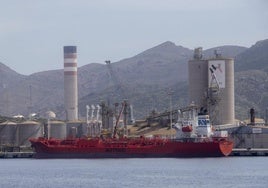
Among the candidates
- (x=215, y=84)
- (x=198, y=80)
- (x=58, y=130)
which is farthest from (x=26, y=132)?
(x=215, y=84)

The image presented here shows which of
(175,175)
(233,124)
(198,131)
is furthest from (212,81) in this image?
(175,175)

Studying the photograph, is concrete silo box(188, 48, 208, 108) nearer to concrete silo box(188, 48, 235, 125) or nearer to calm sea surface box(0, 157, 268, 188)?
concrete silo box(188, 48, 235, 125)

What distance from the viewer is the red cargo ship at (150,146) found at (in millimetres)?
129875

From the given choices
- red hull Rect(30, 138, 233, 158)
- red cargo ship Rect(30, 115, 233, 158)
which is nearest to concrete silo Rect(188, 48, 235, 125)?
red cargo ship Rect(30, 115, 233, 158)

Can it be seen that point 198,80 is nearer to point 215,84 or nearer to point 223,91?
point 215,84

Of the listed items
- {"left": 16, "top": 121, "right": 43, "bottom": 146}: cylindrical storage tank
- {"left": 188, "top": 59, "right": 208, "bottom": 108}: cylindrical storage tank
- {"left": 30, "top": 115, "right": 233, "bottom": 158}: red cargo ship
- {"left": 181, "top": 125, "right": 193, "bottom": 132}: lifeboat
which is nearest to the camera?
{"left": 30, "top": 115, "right": 233, "bottom": 158}: red cargo ship

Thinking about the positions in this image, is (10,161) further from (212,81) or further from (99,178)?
(99,178)

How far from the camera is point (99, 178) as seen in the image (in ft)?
321

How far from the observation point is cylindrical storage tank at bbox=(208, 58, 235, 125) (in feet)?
509

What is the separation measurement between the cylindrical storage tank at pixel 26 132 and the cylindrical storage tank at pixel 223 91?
2783 cm

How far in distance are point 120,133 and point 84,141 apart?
16.0 metres

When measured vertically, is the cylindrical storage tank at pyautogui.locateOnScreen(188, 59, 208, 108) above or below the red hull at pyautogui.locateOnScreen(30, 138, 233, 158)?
above

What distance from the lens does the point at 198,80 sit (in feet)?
515

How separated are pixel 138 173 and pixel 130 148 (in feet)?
104
